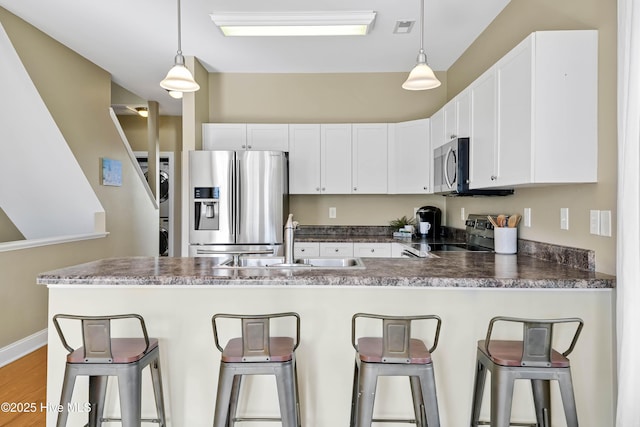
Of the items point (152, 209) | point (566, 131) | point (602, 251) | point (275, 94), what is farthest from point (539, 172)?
point (152, 209)

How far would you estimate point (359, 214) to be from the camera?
14.7ft

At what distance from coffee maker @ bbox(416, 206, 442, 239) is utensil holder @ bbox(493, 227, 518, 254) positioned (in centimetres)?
144

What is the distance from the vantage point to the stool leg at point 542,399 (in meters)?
1.67

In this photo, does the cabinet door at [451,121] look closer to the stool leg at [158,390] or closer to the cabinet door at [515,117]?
the cabinet door at [515,117]

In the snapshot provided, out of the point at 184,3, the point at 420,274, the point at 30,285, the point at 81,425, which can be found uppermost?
the point at 184,3

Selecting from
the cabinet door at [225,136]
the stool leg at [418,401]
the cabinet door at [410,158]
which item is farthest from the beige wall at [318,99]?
the stool leg at [418,401]

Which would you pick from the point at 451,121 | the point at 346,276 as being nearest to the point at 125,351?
the point at 346,276

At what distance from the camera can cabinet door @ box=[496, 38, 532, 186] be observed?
1.97 meters

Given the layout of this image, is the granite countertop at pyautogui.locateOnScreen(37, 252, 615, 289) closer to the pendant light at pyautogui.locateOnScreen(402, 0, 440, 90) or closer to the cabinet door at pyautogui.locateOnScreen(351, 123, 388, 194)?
the pendant light at pyautogui.locateOnScreen(402, 0, 440, 90)

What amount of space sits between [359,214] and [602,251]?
2770 millimetres

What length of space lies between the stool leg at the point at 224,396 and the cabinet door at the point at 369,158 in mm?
2875

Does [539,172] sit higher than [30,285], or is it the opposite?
[539,172]

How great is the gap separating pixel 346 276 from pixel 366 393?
0.49m

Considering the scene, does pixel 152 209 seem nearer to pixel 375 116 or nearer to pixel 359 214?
pixel 359 214
